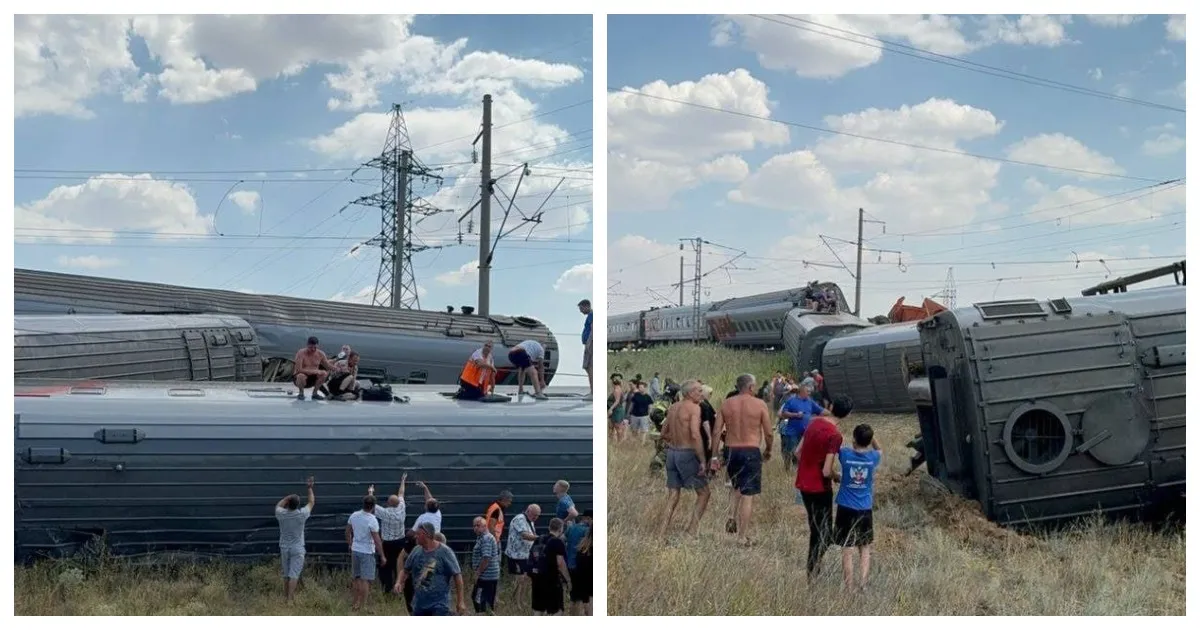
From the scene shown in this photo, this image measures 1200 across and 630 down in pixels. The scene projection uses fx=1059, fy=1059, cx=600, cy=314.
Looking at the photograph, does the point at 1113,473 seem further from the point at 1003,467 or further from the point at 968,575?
the point at 968,575

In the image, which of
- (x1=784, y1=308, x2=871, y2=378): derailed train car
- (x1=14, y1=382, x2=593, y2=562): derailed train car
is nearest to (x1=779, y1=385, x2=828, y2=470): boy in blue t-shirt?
(x1=14, y1=382, x2=593, y2=562): derailed train car

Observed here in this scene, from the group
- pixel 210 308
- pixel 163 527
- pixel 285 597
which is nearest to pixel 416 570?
pixel 285 597

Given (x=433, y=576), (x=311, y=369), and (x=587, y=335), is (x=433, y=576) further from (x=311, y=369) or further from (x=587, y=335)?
(x=311, y=369)

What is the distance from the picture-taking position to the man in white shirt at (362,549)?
6605mm

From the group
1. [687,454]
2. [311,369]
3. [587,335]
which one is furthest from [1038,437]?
[311,369]

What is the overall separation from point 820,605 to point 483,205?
9384 mm

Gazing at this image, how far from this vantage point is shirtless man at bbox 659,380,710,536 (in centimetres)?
723

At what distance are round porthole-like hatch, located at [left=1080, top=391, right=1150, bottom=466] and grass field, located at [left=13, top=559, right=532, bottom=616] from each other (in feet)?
13.4

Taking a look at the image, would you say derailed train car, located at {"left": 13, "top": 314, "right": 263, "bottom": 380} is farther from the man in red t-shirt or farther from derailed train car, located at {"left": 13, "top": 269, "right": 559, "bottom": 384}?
the man in red t-shirt

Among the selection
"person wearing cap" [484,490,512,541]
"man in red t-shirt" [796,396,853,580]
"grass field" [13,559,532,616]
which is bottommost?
"grass field" [13,559,532,616]

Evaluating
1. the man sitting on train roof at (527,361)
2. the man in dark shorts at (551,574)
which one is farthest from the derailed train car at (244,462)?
the man in dark shorts at (551,574)

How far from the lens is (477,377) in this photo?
7.91 metres

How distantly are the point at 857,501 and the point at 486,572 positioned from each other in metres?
2.20

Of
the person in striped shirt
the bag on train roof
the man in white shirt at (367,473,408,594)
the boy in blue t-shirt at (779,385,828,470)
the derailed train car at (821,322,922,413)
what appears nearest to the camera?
the person in striped shirt
